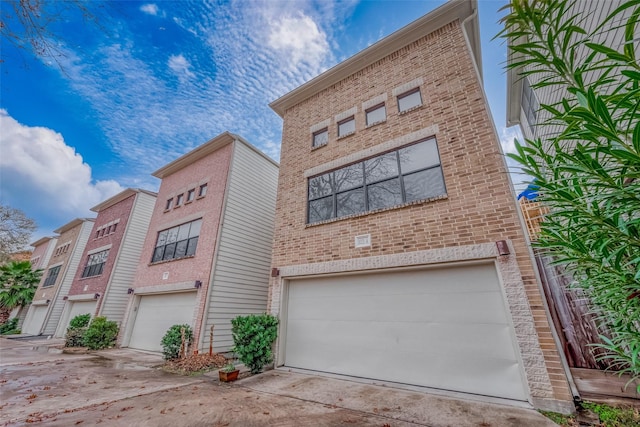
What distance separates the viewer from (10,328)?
2131 centimetres

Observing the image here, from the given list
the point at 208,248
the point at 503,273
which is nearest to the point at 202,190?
the point at 208,248

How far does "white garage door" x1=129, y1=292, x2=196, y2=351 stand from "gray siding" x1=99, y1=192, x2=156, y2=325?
10.8ft

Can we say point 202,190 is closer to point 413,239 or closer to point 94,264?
point 413,239

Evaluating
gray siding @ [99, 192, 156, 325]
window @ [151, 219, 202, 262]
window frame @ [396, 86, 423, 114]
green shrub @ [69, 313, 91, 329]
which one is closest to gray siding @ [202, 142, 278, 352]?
window @ [151, 219, 202, 262]

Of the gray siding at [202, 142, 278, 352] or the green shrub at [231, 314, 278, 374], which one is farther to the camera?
the gray siding at [202, 142, 278, 352]

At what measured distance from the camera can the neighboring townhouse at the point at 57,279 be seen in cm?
1830

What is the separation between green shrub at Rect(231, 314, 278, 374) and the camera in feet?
21.6

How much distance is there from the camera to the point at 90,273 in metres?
16.7

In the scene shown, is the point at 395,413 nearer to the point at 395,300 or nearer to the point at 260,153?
the point at 395,300

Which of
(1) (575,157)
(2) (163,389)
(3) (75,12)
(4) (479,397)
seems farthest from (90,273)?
(1) (575,157)

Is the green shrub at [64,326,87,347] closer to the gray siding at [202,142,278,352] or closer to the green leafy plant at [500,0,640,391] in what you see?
the gray siding at [202,142,278,352]

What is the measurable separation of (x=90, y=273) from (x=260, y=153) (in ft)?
47.6

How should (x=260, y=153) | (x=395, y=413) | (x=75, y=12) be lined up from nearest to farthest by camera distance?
(x=75, y=12), (x=395, y=413), (x=260, y=153)

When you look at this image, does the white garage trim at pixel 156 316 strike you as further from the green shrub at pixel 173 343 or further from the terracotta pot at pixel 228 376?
the terracotta pot at pixel 228 376
